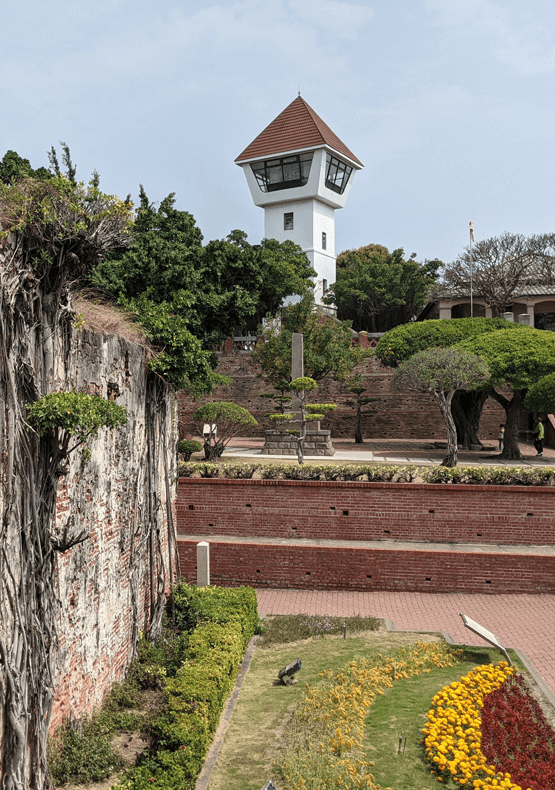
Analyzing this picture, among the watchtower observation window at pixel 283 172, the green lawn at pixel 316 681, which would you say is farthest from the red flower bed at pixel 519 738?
the watchtower observation window at pixel 283 172

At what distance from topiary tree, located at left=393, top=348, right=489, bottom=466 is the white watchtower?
71.6 feet

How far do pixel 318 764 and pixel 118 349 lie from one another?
194 inches

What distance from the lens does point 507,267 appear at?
33.2 m

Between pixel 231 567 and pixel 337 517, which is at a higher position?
pixel 337 517

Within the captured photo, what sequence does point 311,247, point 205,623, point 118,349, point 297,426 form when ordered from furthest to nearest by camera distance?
1. point 311,247
2. point 297,426
3. point 205,623
4. point 118,349

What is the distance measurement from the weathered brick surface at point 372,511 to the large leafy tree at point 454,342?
9855mm

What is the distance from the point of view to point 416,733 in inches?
265

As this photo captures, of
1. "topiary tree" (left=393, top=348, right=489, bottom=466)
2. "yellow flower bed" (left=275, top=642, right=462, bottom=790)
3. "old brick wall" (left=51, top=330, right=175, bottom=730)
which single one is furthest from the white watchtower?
"yellow flower bed" (left=275, top=642, right=462, bottom=790)

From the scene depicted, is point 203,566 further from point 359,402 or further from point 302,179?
point 302,179

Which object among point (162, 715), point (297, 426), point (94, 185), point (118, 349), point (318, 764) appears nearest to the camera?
point (94, 185)

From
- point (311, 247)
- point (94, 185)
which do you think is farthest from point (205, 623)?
point (311, 247)

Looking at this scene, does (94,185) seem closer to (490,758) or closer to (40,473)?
(40,473)

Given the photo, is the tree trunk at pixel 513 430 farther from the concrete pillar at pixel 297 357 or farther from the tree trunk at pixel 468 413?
the concrete pillar at pixel 297 357

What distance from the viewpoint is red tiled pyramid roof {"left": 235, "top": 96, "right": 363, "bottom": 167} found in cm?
3888
